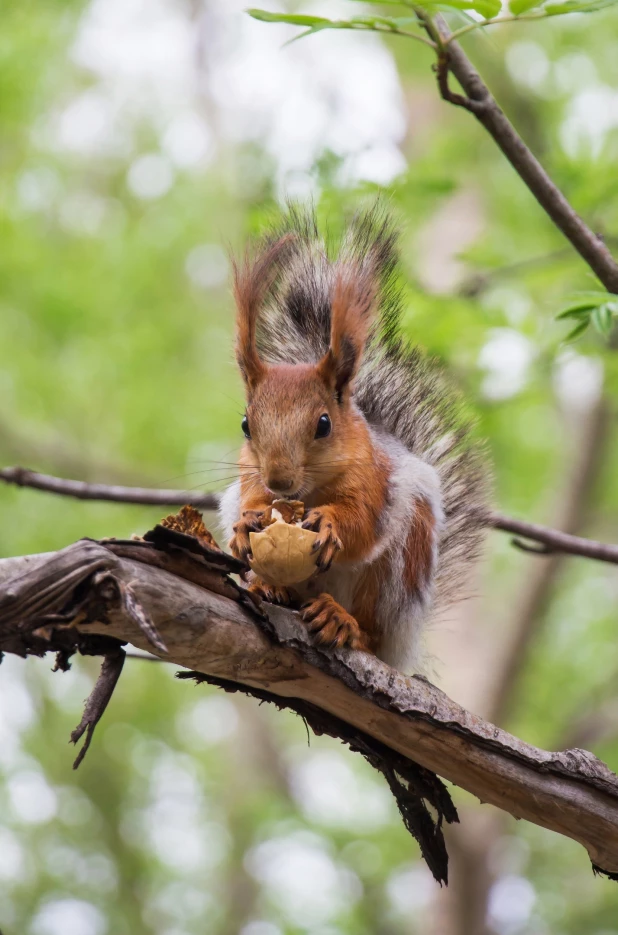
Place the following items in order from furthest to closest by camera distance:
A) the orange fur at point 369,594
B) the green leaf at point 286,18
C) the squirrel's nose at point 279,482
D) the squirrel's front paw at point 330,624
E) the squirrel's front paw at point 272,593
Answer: the orange fur at point 369,594 → the squirrel's front paw at point 272,593 → the squirrel's nose at point 279,482 → the squirrel's front paw at point 330,624 → the green leaf at point 286,18

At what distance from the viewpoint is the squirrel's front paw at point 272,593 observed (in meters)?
2.29

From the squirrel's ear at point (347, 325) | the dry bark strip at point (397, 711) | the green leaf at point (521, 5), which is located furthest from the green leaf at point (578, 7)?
the dry bark strip at point (397, 711)

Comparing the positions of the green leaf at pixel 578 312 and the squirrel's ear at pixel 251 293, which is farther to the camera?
the squirrel's ear at pixel 251 293

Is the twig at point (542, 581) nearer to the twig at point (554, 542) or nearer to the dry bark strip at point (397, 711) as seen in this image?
the twig at point (554, 542)

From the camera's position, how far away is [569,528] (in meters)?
6.04

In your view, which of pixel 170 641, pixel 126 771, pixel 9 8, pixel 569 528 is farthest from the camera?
pixel 126 771

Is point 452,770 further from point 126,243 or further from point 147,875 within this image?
point 147,875

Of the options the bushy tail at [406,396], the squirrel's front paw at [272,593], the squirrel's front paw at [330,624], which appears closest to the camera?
the squirrel's front paw at [330,624]

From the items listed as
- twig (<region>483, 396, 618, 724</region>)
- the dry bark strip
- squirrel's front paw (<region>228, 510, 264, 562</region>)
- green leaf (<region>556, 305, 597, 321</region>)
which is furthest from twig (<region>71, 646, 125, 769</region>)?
twig (<region>483, 396, 618, 724</region>)

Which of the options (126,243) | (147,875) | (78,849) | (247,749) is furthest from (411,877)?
(126,243)

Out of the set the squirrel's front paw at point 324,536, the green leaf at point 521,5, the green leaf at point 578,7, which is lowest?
the squirrel's front paw at point 324,536

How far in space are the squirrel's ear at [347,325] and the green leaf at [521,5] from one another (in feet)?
2.39

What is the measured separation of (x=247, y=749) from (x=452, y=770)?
797 cm

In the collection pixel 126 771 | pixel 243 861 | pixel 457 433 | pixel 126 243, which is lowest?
pixel 243 861
